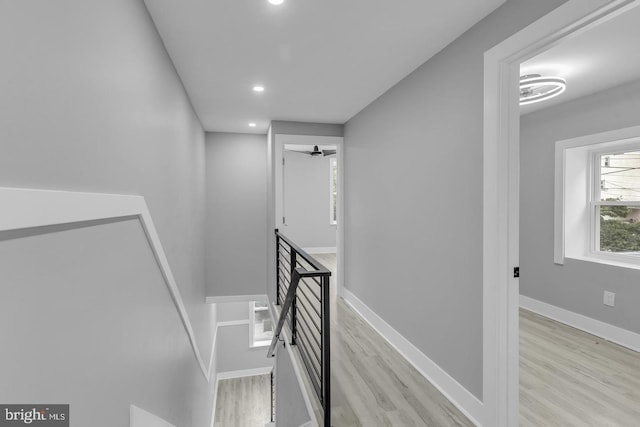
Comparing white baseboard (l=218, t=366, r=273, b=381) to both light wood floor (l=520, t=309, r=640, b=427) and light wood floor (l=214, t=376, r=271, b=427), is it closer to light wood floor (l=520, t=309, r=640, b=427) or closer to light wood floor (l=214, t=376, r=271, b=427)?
light wood floor (l=214, t=376, r=271, b=427)

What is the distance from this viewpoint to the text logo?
715 mm

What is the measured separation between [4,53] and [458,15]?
2054mm

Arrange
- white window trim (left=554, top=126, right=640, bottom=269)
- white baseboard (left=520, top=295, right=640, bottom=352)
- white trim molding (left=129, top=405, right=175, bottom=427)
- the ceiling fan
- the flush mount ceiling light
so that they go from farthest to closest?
the ceiling fan < white window trim (left=554, top=126, right=640, bottom=269) < white baseboard (left=520, top=295, right=640, bottom=352) < the flush mount ceiling light < white trim molding (left=129, top=405, right=175, bottom=427)

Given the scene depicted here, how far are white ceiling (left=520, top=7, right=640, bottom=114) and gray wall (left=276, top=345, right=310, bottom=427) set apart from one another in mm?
2909

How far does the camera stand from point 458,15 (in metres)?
1.88

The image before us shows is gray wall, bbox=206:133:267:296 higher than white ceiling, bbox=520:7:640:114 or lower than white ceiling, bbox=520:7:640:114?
lower

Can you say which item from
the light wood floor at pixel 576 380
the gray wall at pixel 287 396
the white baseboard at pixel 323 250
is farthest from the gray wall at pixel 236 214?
the light wood floor at pixel 576 380

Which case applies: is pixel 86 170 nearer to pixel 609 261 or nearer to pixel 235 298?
pixel 235 298

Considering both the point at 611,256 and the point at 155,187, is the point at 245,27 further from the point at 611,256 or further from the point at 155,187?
the point at 611,256

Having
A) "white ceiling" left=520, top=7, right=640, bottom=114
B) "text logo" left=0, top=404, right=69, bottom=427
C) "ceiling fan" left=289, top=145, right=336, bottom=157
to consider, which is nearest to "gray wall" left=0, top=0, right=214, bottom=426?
"text logo" left=0, top=404, right=69, bottom=427

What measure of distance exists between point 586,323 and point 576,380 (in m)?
1.35

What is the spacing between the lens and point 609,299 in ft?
11.0

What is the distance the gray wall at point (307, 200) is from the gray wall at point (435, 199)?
4629 mm

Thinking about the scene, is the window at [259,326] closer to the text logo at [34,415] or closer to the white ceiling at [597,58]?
the white ceiling at [597,58]
